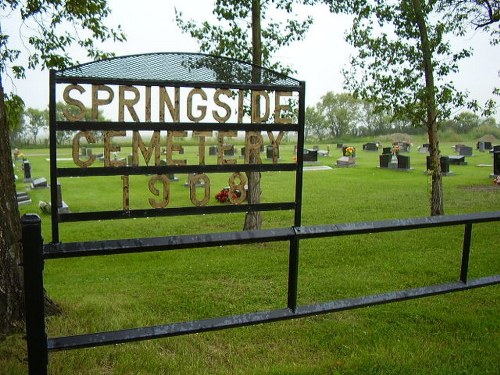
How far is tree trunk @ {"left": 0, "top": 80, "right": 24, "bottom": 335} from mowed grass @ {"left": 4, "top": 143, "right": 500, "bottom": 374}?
23 cm

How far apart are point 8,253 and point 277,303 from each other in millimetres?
2862

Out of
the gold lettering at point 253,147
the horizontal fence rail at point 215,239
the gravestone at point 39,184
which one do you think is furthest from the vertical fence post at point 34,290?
the gravestone at point 39,184

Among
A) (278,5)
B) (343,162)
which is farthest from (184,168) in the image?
(343,162)

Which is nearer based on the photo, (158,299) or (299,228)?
(299,228)

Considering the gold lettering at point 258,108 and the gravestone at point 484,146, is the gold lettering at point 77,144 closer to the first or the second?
the gold lettering at point 258,108

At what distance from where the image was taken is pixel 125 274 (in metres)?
7.38

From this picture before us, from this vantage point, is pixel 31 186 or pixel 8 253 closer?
pixel 8 253

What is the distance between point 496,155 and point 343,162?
38.5 ft

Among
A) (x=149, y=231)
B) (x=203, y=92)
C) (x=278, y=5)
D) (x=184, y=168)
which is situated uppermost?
(x=278, y=5)

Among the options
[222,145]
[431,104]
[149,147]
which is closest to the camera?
[149,147]

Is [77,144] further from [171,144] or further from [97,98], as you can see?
[171,144]

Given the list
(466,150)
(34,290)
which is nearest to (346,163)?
(466,150)

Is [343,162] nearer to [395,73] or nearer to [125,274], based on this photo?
[395,73]

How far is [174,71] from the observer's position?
336 cm
